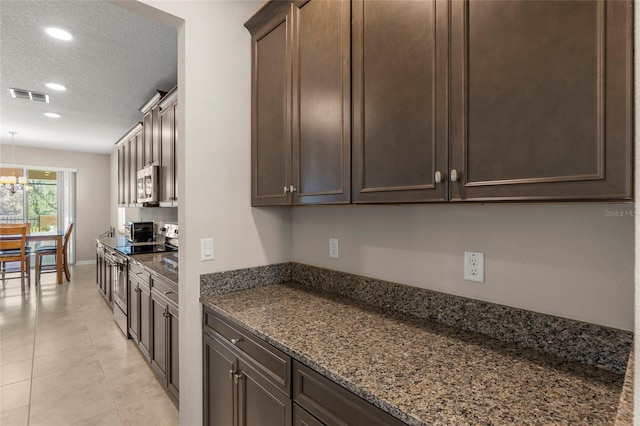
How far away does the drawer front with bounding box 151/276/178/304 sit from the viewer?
2.07 meters

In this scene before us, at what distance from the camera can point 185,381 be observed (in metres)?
1.76

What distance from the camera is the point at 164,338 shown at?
2.34 metres

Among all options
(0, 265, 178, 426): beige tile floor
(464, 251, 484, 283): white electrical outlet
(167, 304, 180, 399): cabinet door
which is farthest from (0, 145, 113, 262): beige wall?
(464, 251, 484, 283): white electrical outlet

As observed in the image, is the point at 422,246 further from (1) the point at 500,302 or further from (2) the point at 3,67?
(2) the point at 3,67

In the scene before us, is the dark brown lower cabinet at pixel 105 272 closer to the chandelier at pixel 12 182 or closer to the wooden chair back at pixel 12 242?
the wooden chair back at pixel 12 242

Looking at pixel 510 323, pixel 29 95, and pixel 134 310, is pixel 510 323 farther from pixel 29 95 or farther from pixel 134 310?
pixel 29 95

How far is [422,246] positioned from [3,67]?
13.2 ft

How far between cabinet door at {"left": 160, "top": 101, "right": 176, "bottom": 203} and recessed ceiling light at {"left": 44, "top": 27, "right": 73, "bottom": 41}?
2.86ft

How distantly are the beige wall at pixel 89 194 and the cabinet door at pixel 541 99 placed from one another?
8578 millimetres

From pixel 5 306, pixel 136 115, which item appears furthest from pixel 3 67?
pixel 5 306

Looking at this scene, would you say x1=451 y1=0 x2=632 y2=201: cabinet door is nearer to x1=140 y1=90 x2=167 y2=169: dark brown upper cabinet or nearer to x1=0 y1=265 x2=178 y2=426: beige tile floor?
x1=0 y1=265 x2=178 y2=426: beige tile floor

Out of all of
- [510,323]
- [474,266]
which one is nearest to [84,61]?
[474,266]

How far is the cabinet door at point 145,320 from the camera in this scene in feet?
8.70

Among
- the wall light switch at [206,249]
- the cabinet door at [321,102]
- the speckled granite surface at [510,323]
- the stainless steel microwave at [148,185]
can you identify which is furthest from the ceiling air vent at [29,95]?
the speckled granite surface at [510,323]
